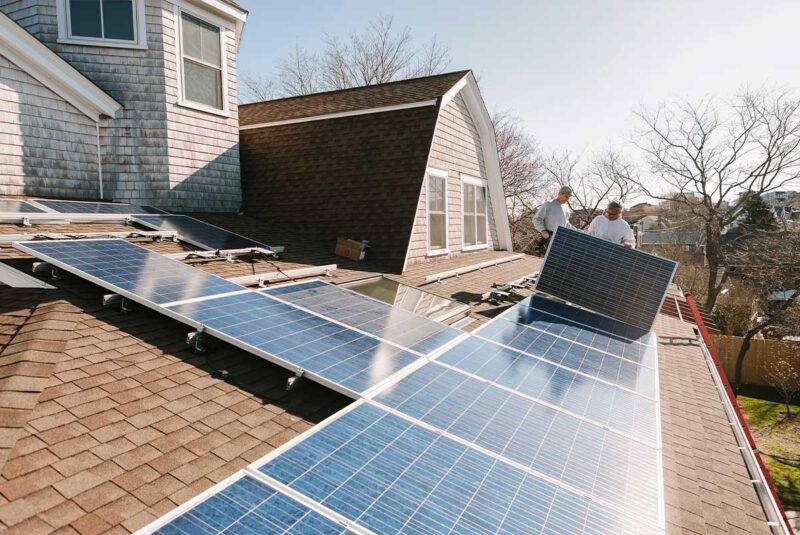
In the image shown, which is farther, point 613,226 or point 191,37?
point 191,37

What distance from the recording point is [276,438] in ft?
10.8

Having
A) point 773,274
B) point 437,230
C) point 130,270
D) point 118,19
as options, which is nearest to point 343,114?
point 437,230

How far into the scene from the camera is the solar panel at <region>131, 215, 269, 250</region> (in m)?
7.96

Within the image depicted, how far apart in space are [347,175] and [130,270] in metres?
6.67

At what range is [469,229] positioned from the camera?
14.0 meters

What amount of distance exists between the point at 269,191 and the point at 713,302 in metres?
32.4

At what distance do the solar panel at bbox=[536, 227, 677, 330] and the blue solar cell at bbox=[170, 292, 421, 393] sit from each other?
164 inches

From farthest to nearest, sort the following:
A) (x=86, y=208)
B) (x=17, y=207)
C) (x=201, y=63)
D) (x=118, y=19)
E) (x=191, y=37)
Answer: (x=201, y=63) → (x=191, y=37) → (x=118, y=19) → (x=86, y=208) → (x=17, y=207)

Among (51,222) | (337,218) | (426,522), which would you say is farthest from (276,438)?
(337,218)

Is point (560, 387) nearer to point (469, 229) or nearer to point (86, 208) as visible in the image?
point (86, 208)

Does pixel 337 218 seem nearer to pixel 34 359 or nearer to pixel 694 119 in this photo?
pixel 34 359

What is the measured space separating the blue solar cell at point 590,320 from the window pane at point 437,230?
4463 mm

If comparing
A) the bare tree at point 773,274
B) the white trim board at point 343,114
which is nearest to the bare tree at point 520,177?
the bare tree at point 773,274

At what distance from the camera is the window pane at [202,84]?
11023 mm
